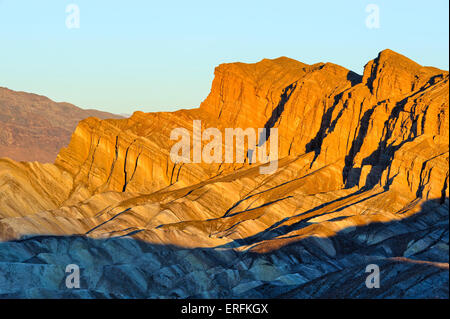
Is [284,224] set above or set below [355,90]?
below

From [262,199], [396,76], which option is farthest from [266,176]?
[396,76]

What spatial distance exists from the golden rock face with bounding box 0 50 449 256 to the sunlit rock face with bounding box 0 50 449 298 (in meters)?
0.22

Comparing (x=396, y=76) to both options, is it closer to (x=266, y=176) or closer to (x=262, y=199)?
(x=266, y=176)

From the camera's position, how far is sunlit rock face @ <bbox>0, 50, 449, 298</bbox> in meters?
104

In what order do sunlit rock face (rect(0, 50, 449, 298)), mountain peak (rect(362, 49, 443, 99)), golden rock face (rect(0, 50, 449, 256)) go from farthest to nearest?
mountain peak (rect(362, 49, 443, 99)) → golden rock face (rect(0, 50, 449, 256)) → sunlit rock face (rect(0, 50, 449, 298))

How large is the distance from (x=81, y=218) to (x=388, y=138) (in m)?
40.6

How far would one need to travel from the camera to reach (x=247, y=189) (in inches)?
5664

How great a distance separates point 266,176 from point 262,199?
8263mm

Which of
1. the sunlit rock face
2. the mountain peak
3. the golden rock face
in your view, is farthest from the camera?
the mountain peak

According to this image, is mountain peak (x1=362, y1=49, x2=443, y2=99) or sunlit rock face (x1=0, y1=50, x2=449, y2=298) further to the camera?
mountain peak (x1=362, y1=49, x2=443, y2=99)

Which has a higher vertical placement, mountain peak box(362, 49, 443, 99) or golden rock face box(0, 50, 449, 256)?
mountain peak box(362, 49, 443, 99)
